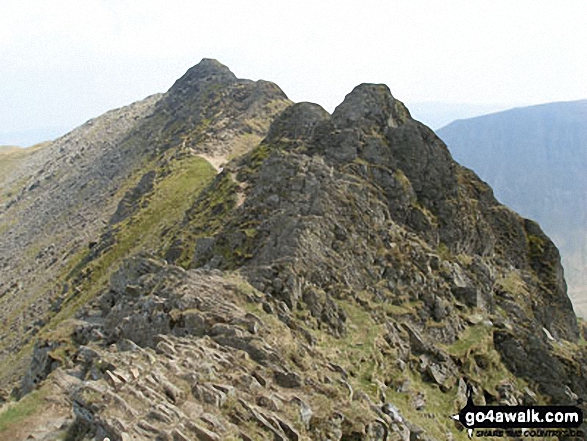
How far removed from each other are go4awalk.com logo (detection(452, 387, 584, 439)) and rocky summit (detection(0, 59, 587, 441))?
110 cm

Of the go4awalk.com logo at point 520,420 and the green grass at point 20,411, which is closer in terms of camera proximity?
the green grass at point 20,411

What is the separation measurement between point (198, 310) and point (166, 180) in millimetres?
66159

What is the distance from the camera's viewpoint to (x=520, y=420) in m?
33.2

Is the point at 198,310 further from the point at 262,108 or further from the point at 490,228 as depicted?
the point at 262,108

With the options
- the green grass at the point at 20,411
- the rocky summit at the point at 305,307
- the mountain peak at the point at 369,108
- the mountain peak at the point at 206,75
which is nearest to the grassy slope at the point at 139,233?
the rocky summit at the point at 305,307

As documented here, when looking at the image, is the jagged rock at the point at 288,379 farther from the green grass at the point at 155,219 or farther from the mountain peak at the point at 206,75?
the mountain peak at the point at 206,75

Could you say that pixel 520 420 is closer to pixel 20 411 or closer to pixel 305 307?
pixel 305 307

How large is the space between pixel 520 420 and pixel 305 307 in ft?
50.2

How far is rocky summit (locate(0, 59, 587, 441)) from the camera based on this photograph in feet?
70.5

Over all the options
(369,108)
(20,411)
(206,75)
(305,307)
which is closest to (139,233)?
(369,108)

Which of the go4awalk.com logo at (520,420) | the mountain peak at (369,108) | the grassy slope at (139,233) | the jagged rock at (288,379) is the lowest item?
the go4awalk.com logo at (520,420)

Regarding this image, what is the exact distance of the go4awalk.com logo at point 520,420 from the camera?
31859 mm

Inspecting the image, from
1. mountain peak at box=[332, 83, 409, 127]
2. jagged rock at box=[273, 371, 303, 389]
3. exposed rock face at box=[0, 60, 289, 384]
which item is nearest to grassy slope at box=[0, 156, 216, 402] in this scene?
exposed rock face at box=[0, 60, 289, 384]

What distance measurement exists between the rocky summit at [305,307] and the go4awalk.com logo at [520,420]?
1.10 m
